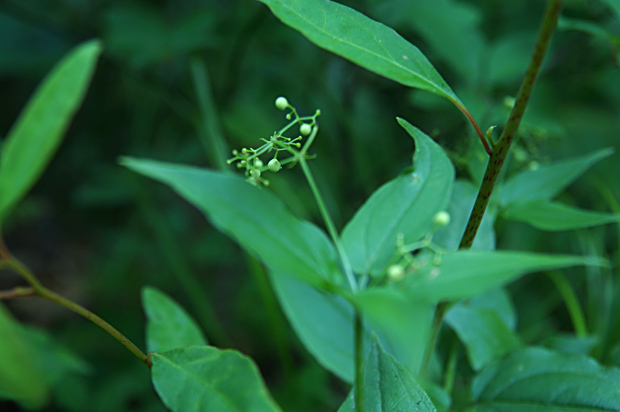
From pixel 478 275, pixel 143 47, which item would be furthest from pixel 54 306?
pixel 478 275

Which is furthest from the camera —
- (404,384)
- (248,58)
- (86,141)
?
(86,141)

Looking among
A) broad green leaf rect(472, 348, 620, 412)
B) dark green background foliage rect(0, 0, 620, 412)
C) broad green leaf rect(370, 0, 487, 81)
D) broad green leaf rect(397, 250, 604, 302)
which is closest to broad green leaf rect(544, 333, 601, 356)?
dark green background foliage rect(0, 0, 620, 412)

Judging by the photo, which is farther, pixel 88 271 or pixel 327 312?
pixel 88 271

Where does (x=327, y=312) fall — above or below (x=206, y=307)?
above

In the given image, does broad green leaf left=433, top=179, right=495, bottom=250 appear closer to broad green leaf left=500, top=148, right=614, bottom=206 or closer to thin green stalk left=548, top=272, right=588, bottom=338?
broad green leaf left=500, top=148, right=614, bottom=206

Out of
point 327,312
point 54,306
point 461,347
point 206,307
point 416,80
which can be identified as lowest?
point 54,306

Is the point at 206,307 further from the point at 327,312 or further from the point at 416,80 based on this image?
the point at 416,80

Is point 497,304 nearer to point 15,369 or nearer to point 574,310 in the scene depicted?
point 574,310

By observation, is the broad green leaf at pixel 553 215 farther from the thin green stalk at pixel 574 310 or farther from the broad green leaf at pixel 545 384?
the thin green stalk at pixel 574 310

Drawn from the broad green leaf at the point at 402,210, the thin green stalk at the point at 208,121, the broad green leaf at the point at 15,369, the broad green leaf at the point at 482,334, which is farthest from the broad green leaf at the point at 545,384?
the thin green stalk at the point at 208,121
